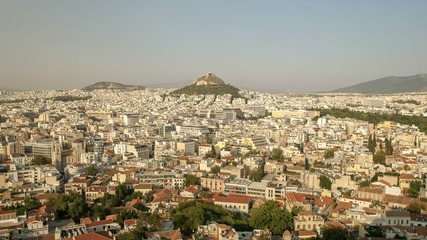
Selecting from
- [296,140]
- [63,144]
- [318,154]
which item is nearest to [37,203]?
[63,144]

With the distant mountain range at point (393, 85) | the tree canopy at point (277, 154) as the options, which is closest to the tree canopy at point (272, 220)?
the tree canopy at point (277, 154)

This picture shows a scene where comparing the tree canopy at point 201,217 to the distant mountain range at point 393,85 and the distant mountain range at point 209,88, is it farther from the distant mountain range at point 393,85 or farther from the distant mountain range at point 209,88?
the distant mountain range at point 393,85

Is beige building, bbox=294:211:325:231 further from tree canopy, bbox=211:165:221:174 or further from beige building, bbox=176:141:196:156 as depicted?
beige building, bbox=176:141:196:156

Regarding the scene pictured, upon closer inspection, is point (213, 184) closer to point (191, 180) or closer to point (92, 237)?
point (191, 180)

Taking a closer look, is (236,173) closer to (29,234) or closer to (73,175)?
(73,175)

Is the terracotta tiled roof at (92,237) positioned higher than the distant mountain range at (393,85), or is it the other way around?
the distant mountain range at (393,85)
